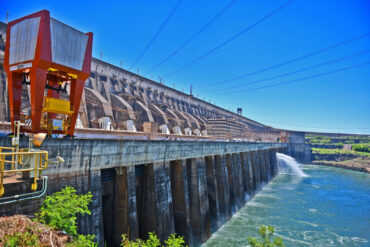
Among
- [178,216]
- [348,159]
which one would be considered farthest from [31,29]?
[348,159]

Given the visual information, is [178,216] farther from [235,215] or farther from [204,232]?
[235,215]

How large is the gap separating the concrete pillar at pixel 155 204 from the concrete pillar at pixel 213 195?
610cm

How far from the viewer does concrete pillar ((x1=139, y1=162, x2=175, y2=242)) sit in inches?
410

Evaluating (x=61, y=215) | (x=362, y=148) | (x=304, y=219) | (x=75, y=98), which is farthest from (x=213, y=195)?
(x=362, y=148)

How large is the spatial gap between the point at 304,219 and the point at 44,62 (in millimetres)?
21926

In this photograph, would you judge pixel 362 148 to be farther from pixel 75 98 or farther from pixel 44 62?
pixel 44 62

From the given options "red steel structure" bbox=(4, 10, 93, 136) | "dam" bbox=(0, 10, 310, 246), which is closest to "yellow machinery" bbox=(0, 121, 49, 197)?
"dam" bbox=(0, 10, 310, 246)

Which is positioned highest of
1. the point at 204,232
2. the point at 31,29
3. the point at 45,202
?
the point at 31,29

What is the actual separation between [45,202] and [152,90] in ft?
126

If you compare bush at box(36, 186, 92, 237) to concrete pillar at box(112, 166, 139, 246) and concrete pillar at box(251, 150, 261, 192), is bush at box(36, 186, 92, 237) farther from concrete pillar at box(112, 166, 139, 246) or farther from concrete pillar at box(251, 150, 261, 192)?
concrete pillar at box(251, 150, 261, 192)

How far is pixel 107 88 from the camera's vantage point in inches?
1190

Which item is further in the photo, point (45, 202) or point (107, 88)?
point (107, 88)

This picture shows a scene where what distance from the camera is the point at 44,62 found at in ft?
27.7

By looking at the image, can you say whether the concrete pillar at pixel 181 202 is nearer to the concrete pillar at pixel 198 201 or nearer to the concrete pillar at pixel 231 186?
the concrete pillar at pixel 198 201
